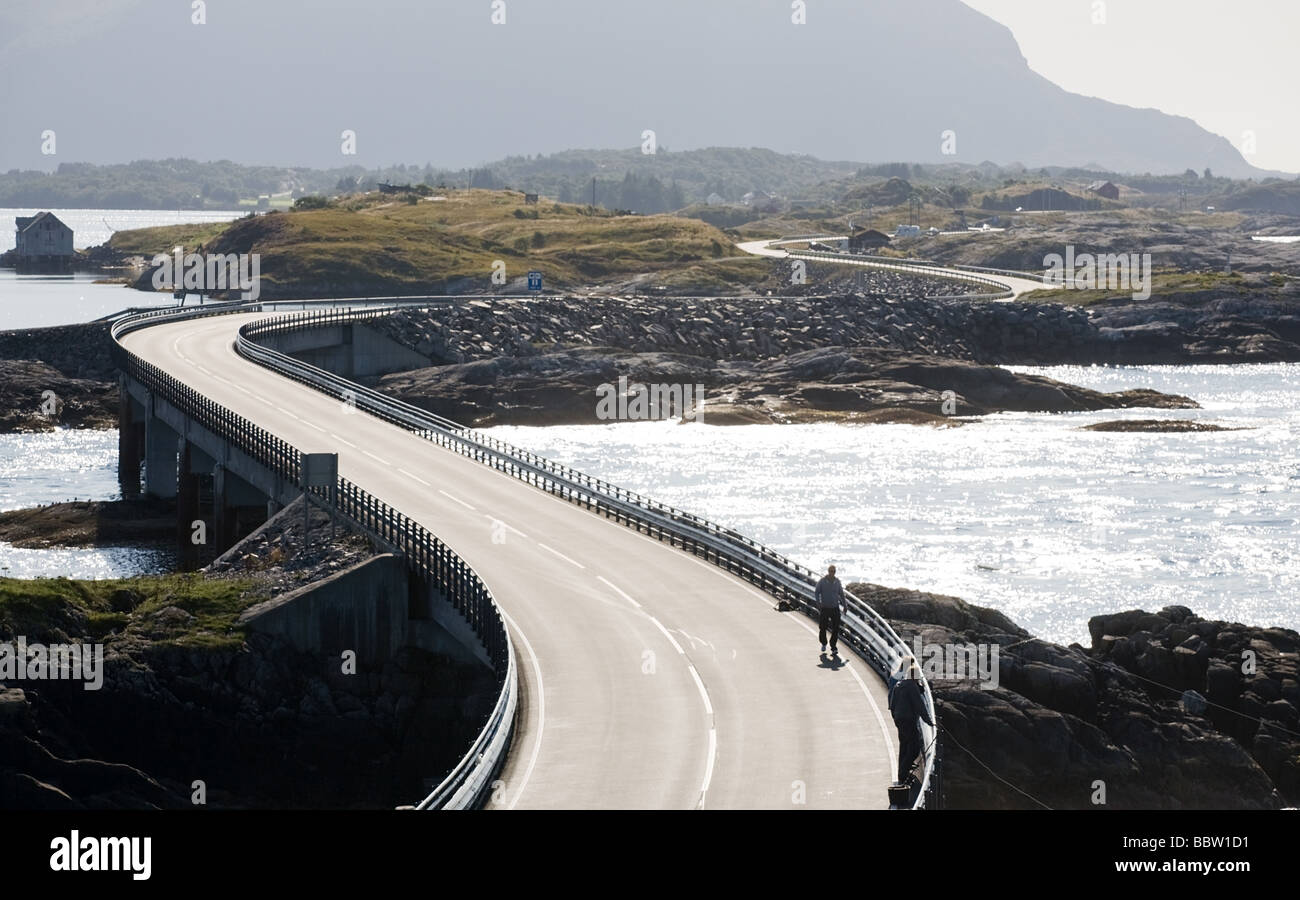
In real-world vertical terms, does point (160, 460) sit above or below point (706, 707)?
below

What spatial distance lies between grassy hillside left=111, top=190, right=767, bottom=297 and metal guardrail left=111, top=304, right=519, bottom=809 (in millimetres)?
86827

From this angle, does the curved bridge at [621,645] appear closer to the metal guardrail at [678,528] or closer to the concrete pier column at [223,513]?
the metal guardrail at [678,528]

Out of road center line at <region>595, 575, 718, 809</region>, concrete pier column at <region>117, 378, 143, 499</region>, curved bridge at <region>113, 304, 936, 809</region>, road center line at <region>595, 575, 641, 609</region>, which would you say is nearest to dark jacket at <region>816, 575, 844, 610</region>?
curved bridge at <region>113, 304, 936, 809</region>

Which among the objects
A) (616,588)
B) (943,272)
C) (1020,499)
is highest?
(943,272)

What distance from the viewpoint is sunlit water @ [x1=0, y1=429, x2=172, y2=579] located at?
61.9 meters

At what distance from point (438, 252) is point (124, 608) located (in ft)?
450

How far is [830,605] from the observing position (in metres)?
33.9

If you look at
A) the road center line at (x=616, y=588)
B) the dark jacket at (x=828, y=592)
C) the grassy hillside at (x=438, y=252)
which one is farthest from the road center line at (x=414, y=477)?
the grassy hillside at (x=438, y=252)

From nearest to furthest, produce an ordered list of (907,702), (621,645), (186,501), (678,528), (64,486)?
(907,702) → (621,645) → (678,528) → (186,501) → (64,486)

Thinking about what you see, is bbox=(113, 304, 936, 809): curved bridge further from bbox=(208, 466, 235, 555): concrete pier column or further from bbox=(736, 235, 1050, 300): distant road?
bbox=(736, 235, 1050, 300): distant road

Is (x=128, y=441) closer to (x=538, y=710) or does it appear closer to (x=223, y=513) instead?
(x=223, y=513)

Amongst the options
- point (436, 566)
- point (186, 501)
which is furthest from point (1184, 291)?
point (436, 566)

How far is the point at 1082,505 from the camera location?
7738 cm

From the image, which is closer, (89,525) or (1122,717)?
(1122,717)
